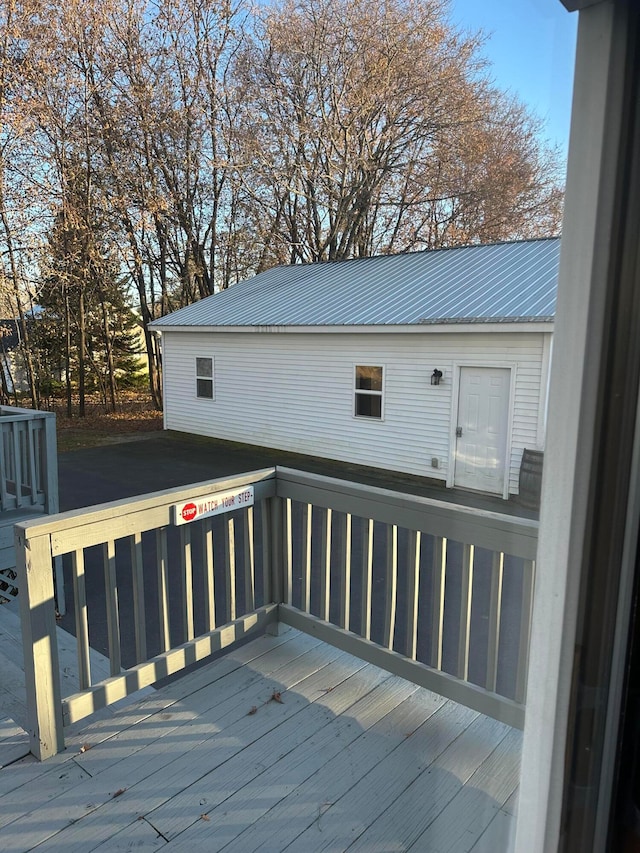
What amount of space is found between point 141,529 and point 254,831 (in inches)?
32.1

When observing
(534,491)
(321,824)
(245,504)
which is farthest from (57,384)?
(534,491)

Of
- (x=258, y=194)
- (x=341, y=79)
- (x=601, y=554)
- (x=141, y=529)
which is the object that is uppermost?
(x=341, y=79)

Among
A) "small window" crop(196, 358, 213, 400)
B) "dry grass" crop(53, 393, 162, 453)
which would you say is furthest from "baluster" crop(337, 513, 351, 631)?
"small window" crop(196, 358, 213, 400)

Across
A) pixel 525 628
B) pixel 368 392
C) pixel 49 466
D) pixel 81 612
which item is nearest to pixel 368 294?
pixel 368 392

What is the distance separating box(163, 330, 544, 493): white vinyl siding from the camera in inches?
231

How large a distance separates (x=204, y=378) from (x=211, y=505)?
719 cm

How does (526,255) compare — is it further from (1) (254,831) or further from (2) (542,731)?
(1) (254,831)

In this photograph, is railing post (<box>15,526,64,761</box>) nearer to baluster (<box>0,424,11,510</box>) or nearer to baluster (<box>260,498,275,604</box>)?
baluster (<box>260,498,275,604</box>)

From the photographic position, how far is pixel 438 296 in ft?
18.1

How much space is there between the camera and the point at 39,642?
1513 millimetres

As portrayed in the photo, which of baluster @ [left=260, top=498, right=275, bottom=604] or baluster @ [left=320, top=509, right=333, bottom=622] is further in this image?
baluster @ [left=260, top=498, right=275, bottom=604]

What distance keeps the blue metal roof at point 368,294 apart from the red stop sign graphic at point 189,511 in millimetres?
1827

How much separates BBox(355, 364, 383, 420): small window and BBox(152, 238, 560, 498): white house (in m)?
0.02

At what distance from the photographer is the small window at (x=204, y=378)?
28.9ft
